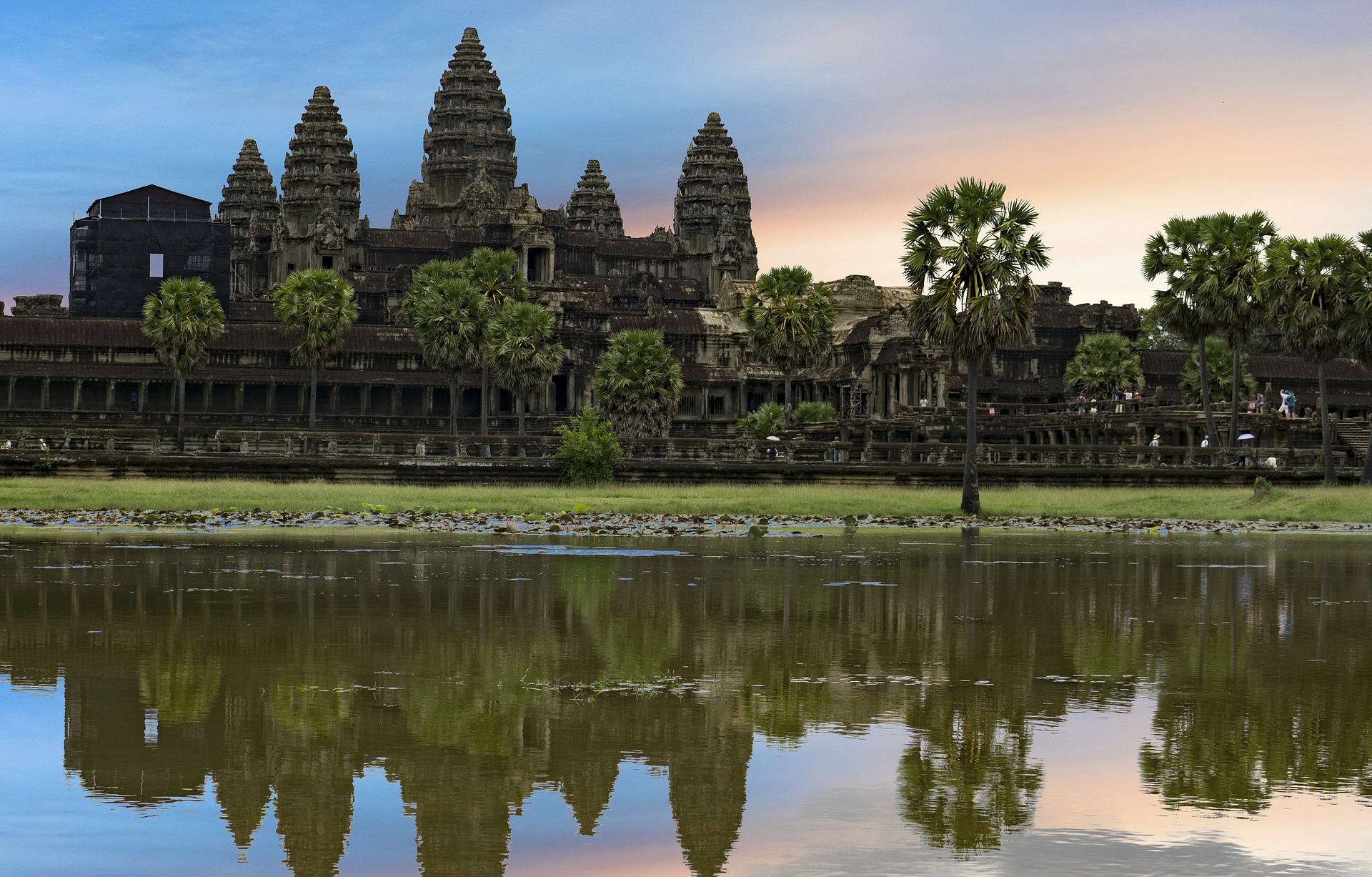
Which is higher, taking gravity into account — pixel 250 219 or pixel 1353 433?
pixel 250 219

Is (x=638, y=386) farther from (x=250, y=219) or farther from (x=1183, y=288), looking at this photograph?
(x=250, y=219)

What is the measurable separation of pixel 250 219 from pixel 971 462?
10912cm

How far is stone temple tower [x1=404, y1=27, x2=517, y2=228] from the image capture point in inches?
5128

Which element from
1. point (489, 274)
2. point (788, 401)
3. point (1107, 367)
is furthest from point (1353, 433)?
point (489, 274)

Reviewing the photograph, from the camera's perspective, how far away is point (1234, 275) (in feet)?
215

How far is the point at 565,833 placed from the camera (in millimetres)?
9891

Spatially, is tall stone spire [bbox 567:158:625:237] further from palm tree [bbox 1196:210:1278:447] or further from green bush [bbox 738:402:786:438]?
palm tree [bbox 1196:210:1278:447]

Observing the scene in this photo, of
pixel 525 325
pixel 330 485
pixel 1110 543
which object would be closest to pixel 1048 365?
pixel 525 325

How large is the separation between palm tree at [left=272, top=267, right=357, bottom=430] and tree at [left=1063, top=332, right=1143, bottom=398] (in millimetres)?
44049

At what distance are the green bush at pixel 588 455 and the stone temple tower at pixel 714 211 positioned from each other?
80.2m

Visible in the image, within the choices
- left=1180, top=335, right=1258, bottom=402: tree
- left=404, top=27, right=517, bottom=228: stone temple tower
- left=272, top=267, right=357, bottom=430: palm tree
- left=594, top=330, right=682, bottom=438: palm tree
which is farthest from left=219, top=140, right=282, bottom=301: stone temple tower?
left=1180, top=335, right=1258, bottom=402: tree

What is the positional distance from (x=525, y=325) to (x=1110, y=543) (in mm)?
40612

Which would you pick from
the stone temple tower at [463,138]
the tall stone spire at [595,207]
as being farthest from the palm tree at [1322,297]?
the tall stone spire at [595,207]

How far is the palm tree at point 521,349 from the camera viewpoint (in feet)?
236
